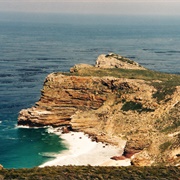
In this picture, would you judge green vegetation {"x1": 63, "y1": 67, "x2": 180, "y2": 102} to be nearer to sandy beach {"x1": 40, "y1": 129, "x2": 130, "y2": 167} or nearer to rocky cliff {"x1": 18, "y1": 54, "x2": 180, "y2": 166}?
rocky cliff {"x1": 18, "y1": 54, "x2": 180, "y2": 166}

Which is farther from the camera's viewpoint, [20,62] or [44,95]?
[20,62]

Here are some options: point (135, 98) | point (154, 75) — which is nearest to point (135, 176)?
point (135, 98)

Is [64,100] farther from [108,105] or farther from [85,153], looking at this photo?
[85,153]

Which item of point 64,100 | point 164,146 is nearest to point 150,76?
point 64,100

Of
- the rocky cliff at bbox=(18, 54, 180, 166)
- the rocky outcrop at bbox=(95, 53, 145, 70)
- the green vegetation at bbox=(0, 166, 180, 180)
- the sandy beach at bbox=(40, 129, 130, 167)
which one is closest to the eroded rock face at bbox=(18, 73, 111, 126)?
the rocky cliff at bbox=(18, 54, 180, 166)

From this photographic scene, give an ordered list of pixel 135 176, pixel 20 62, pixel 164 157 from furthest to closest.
→ pixel 20 62
pixel 164 157
pixel 135 176

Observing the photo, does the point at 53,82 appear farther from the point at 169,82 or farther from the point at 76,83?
the point at 169,82
